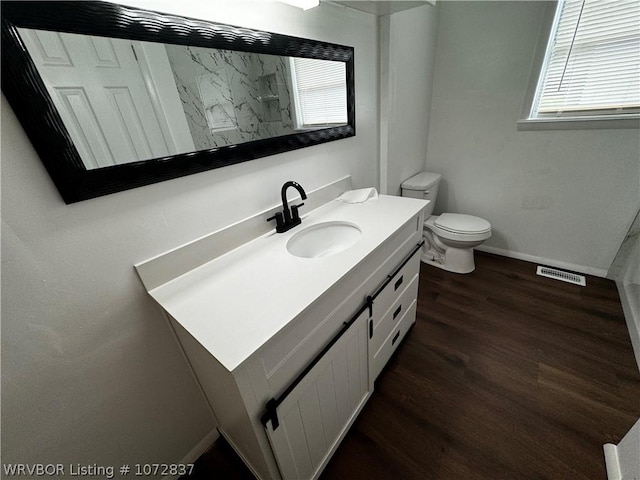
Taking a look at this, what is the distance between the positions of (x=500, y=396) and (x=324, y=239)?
1.19 m

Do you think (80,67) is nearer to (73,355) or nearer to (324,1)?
(73,355)

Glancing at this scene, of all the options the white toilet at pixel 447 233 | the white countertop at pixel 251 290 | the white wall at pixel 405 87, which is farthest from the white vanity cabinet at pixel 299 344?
the white toilet at pixel 447 233

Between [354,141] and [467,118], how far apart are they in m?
1.23

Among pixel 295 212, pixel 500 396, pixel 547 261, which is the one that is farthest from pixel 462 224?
pixel 295 212

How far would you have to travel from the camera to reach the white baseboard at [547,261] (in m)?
1.98

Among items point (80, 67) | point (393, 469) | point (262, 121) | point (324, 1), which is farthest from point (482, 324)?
point (80, 67)

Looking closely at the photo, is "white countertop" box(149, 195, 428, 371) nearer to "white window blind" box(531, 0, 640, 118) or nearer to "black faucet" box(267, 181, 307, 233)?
"black faucet" box(267, 181, 307, 233)

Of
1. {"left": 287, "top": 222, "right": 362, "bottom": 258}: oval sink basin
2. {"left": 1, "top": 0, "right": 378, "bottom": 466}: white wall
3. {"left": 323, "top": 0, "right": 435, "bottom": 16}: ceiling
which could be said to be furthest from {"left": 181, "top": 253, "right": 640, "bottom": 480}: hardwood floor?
{"left": 323, "top": 0, "right": 435, "bottom": 16}: ceiling

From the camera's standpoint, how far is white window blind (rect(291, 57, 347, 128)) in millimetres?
1198

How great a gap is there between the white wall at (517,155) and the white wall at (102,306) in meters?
1.49

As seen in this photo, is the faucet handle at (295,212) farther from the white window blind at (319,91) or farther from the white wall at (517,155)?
the white wall at (517,155)

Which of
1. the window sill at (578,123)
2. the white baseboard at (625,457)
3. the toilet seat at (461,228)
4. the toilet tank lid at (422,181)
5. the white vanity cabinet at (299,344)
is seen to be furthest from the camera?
the toilet tank lid at (422,181)

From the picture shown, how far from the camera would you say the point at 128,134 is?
28.9 inches

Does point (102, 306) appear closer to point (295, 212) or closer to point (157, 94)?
point (157, 94)
